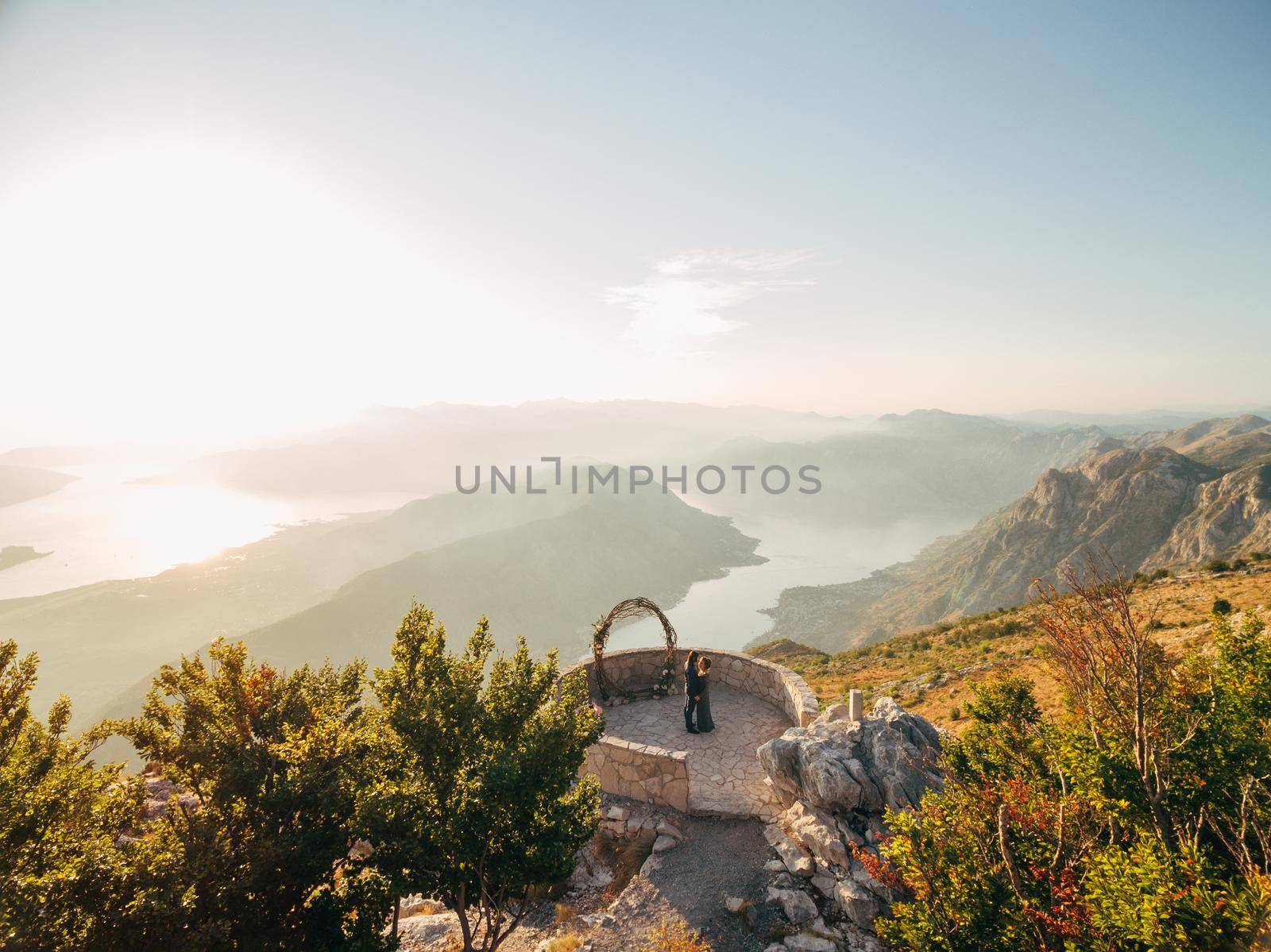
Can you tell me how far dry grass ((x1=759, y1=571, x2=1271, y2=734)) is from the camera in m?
17.0

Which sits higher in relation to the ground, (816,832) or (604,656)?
(604,656)

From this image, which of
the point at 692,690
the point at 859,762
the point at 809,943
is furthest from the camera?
the point at 692,690

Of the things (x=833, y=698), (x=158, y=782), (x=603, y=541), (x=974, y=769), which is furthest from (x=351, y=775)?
(x=603, y=541)

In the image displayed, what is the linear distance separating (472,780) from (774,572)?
12302 cm

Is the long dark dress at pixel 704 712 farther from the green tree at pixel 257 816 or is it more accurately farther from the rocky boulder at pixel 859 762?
the green tree at pixel 257 816

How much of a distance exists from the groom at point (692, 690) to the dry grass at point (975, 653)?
294 inches

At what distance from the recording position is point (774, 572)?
12119 cm

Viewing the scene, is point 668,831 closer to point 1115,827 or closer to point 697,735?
point 697,735

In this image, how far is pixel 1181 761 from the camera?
5.80 meters

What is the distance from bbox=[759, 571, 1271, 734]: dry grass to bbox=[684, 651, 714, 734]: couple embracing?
23.6 feet

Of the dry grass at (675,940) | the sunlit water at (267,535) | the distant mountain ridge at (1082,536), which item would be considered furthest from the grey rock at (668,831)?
the sunlit water at (267,535)

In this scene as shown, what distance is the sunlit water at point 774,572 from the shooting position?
3369 inches

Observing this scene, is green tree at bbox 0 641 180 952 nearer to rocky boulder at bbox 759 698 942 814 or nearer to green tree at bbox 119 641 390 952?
green tree at bbox 119 641 390 952

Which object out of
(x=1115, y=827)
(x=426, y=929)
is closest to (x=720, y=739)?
(x=426, y=929)
